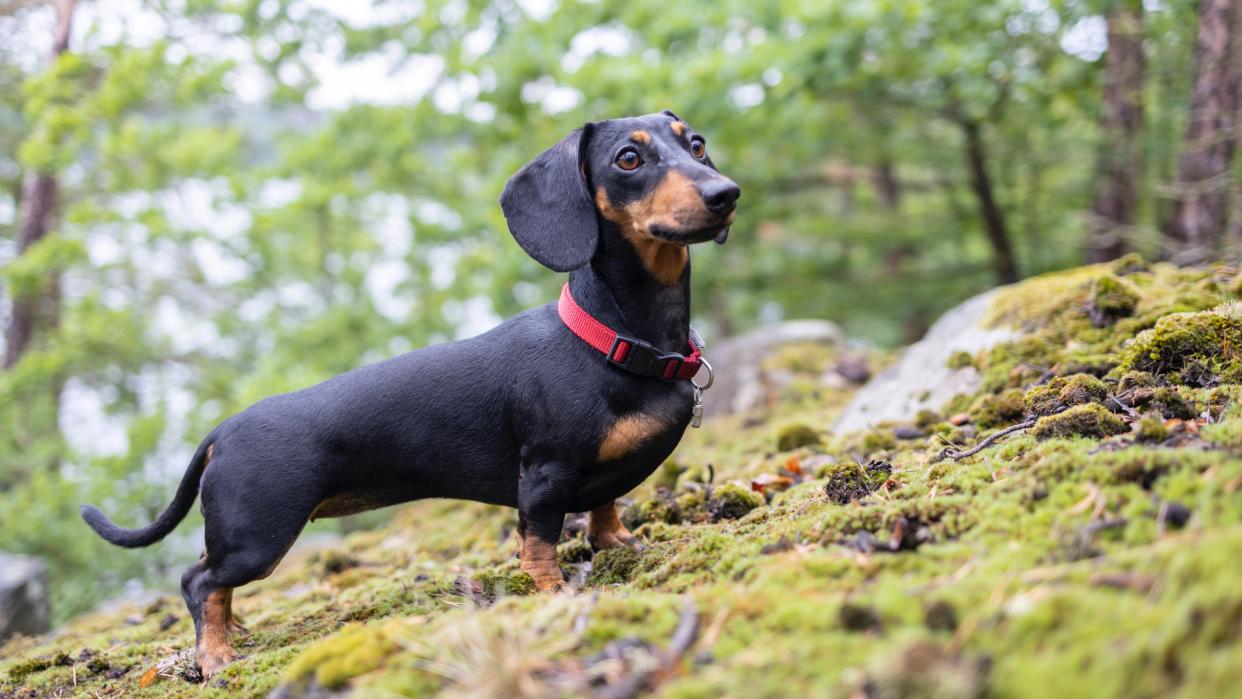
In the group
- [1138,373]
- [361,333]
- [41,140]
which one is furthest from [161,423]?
[1138,373]

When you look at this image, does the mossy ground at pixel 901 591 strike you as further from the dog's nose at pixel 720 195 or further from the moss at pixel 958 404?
the dog's nose at pixel 720 195

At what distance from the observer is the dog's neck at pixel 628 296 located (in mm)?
3227

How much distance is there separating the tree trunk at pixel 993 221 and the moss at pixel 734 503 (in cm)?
625

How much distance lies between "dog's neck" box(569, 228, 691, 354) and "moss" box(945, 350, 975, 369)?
1.97 m

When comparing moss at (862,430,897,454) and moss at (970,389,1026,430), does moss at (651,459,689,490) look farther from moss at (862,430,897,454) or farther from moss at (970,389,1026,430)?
moss at (970,389,1026,430)

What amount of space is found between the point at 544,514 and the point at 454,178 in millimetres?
9487

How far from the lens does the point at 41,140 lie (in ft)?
27.2

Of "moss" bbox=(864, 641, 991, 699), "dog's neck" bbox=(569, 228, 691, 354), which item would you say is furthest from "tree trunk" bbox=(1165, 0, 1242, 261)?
"moss" bbox=(864, 641, 991, 699)

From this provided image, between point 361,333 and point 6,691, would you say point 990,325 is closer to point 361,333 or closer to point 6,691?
point 6,691

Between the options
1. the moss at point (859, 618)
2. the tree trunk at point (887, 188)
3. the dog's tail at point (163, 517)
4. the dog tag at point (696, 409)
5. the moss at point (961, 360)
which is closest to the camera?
the moss at point (859, 618)

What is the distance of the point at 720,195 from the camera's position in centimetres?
280

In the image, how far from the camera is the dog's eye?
3111 millimetres

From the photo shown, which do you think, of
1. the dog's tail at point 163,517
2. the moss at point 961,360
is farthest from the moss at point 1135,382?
the dog's tail at point 163,517

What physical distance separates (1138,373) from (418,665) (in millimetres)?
2749
